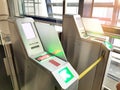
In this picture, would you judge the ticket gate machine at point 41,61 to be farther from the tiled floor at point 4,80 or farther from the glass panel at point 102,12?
the glass panel at point 102,12

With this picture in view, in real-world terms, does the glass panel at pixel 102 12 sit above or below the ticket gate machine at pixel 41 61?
above

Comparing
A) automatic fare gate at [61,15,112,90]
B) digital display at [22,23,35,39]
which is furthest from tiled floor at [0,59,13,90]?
automatic fare gate at [61,15,112,90]

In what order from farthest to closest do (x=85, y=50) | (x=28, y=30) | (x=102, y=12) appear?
(x=102, y=12) → (x=85, y=50) → (x=28, y=30)

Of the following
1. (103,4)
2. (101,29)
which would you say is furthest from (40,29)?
(103,4)

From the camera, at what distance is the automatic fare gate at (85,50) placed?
1.26 metres

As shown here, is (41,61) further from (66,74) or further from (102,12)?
(102,12)

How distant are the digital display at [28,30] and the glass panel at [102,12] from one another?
3.92 ft

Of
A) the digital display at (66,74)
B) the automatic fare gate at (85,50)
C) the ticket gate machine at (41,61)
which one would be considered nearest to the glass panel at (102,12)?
the automatic fare gate at (85,50)

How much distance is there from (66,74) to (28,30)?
1.79 ft

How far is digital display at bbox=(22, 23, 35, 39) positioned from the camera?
1.03 m

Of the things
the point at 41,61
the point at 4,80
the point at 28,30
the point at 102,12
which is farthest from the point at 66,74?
the point at 102,12

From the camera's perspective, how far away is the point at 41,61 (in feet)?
2.96

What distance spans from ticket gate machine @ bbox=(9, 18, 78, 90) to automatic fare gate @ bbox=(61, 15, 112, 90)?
45 cm

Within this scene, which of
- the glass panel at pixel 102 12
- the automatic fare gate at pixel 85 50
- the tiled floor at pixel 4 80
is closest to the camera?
the automatic fare gate at pixel 85 50
